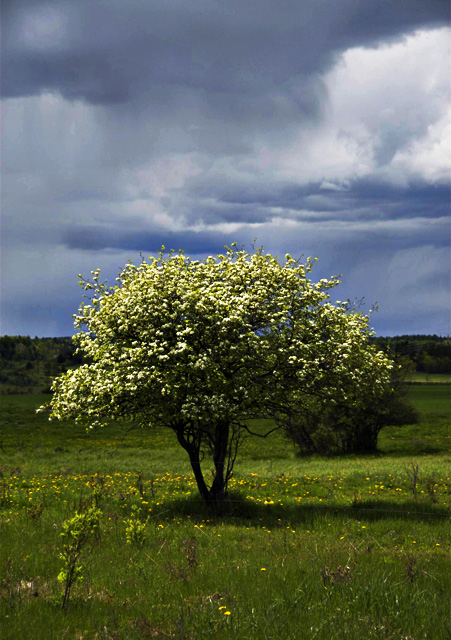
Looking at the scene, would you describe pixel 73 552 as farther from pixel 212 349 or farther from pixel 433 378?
pixel 433 378

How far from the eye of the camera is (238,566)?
8.77 metres

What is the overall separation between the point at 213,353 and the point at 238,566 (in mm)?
6941

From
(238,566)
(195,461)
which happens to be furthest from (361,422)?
(238,566)

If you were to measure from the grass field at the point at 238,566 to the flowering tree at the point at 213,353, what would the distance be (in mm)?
2652

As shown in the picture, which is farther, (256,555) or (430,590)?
(256,555)

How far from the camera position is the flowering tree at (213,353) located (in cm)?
1468

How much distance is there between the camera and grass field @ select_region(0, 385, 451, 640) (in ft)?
20.3

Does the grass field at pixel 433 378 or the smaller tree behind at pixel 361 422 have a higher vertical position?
the smaller tree behind at pixel 361 422

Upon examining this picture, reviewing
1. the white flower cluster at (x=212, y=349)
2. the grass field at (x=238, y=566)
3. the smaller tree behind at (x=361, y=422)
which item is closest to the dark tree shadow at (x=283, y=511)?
the grass field at (x=238, y=566)

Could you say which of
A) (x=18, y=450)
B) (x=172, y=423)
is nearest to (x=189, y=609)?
(x=172, y=423)

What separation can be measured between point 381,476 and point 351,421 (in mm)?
20027

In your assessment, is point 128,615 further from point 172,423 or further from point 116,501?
point 116,501

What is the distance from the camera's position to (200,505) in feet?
53.0

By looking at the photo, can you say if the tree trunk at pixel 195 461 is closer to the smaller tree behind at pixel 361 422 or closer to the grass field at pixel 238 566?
the grass field at pixel 238 566
